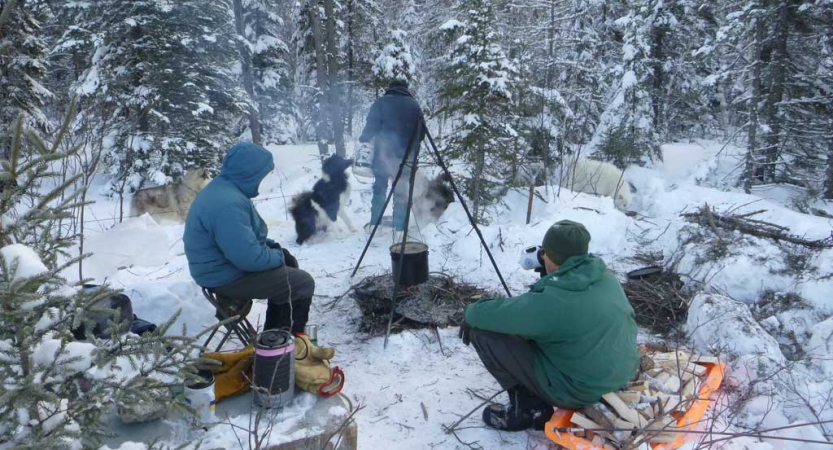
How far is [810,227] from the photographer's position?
549 cm

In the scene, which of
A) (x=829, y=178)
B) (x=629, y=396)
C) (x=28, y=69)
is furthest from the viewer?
(x=28, y=69)

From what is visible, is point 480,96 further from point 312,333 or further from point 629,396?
point 629,396

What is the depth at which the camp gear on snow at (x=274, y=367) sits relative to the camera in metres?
2.76

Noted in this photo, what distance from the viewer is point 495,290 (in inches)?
203

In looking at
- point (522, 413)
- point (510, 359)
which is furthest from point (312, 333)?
point (522, 413)

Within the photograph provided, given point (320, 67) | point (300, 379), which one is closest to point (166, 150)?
point (320, 67)

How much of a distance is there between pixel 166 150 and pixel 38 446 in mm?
10114

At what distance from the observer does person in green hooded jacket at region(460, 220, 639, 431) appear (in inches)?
103

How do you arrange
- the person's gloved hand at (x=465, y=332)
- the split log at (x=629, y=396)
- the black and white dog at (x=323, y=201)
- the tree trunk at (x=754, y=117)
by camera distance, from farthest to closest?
the tree trunk at (x=754, y=117)
the black and white dog at (x=323, y=201)
the person's gloved hand at (x=465, y=332)
the split log at (x=629, y=396)

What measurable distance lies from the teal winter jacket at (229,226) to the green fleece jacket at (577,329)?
1.75 meters

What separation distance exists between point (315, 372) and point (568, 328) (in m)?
1.53

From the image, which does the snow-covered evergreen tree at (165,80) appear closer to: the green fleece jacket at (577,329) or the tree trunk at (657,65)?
the green fleece jacket at (577,329)

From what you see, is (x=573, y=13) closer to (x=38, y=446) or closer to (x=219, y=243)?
(x=219, y=243)

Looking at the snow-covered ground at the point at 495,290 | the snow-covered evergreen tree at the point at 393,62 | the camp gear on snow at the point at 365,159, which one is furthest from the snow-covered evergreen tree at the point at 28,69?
the snow-covered evergreen tree at the point at 393,62
